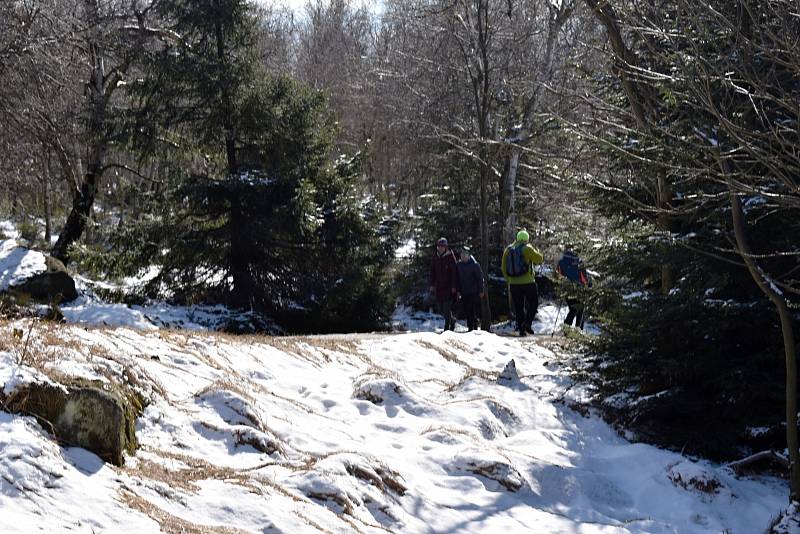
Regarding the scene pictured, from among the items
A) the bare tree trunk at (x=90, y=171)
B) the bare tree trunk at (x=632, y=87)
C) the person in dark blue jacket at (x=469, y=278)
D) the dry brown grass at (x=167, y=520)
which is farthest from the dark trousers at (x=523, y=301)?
the dry brown grass at (x=167, y=520)

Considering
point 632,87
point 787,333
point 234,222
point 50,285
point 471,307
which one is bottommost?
point 50,285

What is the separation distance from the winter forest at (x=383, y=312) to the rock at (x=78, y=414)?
0.01m

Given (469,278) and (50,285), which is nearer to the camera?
(469,278)

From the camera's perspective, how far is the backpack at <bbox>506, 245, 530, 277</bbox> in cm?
1466

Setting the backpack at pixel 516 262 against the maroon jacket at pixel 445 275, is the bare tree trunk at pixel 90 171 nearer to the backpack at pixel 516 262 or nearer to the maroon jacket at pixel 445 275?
the maroon jacket at pixel 445 275

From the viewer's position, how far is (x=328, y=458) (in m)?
6.25

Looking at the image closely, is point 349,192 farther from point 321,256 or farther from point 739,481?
point 739,481

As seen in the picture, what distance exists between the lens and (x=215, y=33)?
56.3ft

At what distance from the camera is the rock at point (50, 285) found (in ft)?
50.0

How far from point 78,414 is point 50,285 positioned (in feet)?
37.3

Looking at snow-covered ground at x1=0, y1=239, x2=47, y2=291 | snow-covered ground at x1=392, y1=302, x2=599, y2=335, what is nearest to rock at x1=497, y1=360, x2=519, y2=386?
snow-covered ground at x1=392, y1=302, x2=599, y2=335


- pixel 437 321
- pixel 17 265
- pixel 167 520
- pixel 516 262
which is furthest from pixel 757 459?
pixel 437 321

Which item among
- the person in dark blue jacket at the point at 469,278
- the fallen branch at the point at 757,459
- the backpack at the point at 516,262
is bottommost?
the fallen branch at the point at 757,459

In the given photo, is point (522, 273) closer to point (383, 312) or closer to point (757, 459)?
point (383, 312)
